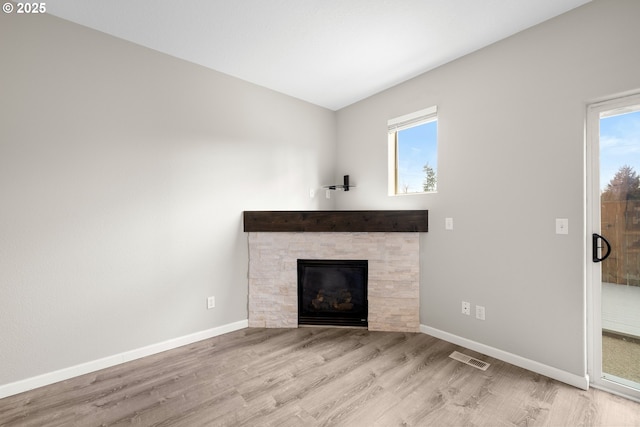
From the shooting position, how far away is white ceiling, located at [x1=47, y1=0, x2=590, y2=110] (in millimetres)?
1952

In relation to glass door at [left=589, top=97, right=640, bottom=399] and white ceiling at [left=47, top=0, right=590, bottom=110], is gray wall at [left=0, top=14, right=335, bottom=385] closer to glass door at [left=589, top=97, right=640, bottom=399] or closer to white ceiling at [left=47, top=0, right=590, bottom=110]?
white ceiling at [left=47, top=0, right=590, bottom=110]

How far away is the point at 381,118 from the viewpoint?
10.9 ft

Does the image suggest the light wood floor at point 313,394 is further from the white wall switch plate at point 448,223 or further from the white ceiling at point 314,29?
the white ceiling at point 314,29

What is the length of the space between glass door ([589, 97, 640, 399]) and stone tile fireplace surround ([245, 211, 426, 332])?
1320 millimetres

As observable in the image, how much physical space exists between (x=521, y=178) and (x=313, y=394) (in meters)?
2.33

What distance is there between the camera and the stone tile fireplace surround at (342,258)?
2.92 metres

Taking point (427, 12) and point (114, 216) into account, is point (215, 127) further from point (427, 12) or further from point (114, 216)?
point (427, 12)

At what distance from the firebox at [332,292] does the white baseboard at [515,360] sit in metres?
0.75

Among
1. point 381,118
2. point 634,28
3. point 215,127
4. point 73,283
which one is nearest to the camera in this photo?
point 634,28

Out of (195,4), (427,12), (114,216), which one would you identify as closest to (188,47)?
(195,4)

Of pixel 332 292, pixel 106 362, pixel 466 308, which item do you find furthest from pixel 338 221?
pixel 106 362

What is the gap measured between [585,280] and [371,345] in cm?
176

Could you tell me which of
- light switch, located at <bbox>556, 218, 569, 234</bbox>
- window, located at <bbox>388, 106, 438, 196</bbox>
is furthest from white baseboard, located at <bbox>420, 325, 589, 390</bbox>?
window, located at <bbox>388, 106, 438, 196</bbox>

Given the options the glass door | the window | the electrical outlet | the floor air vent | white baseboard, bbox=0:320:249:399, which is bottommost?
the floor air vent
